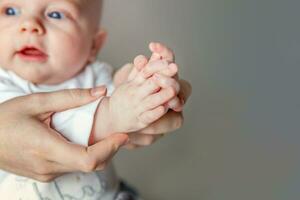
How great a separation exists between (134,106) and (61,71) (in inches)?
9.8

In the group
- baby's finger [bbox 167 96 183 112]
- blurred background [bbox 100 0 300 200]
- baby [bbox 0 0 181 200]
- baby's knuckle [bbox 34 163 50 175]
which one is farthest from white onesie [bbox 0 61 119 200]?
blurred background [bbox 100 0 300 200]

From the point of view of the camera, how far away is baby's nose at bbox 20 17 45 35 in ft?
2.74

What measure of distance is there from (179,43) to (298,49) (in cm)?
24

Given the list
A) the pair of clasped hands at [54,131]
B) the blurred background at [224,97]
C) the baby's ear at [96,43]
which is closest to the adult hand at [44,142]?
the pair of clasped hands at [54,131]

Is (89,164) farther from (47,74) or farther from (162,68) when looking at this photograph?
(47,74)

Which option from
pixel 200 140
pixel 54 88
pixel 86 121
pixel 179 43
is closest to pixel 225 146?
pixel 200 140

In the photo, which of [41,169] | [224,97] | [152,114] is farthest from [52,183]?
[224,97]

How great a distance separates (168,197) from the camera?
1.27 m

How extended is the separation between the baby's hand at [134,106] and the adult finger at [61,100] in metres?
0.02

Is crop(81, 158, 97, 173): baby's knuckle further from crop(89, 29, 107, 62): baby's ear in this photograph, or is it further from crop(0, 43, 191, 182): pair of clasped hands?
crop(89, 29, 107, 62): baby's ear

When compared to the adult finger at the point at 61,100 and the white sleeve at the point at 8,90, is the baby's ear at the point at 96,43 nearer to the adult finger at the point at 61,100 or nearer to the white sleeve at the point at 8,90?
the white sleeve at the point at 8,90

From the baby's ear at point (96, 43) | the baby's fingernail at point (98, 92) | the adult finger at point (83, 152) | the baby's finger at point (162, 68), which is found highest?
the baby's finger at point (162, 68)

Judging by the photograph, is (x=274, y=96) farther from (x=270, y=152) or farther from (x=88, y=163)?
(x=88, y=163)

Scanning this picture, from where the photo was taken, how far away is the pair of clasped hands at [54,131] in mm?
662
